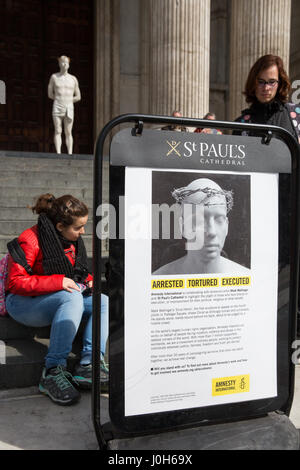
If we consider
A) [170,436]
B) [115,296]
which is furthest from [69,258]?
[170,436]

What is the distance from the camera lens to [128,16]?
13.7 m

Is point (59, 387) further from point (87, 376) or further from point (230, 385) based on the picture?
point (230, 385)

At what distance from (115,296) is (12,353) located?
1316 millimetres

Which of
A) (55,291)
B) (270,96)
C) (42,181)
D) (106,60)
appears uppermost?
(106,60)

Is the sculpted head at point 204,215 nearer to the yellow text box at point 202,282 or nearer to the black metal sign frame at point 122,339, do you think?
the yellow text box at point 202,282

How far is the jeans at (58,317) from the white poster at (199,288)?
85 centimetres

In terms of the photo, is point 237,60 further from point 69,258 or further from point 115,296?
point 115,296

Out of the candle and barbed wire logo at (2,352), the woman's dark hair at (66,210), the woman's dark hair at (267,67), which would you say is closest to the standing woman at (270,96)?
the woman's dark hair at (267,67)

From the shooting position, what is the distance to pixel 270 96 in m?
2.94

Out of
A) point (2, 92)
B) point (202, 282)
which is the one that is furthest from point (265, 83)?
point (2, 92)

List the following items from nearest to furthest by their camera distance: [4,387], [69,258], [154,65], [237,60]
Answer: [4,387], [69,258], [154,65], [237,60]

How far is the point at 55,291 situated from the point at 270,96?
72.4 inches

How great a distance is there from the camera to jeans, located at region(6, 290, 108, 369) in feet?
8.66

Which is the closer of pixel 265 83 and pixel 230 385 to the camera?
pixel 230 385
